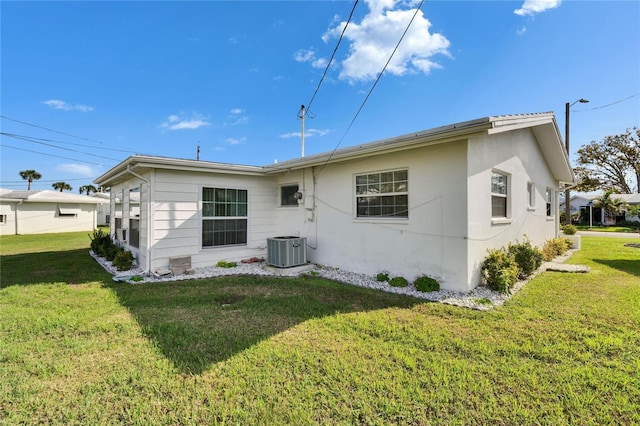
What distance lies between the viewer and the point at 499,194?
6.79 m

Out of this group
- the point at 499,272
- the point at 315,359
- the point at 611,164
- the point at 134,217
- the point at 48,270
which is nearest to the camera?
the point at 315,359

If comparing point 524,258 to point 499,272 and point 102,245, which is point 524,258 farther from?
point 102,245

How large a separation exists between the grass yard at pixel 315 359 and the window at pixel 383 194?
2.07 m

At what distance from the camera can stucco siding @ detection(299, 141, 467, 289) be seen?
17.8 ft

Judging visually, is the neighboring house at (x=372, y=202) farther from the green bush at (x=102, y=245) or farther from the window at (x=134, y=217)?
the green bush at (x=102, y=245)

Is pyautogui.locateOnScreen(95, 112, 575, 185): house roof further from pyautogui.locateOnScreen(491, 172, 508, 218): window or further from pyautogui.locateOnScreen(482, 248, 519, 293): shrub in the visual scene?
pyautogui.locateOnScreen(482, 248, 519, 293): shrub

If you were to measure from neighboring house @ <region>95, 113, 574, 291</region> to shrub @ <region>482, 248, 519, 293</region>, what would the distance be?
31 cm

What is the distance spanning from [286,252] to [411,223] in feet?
11.0

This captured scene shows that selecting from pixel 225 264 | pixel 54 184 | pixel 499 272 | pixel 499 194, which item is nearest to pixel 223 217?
pixel 225 264

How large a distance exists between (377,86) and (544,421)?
5659mm

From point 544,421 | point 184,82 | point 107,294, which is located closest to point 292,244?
point 107,294

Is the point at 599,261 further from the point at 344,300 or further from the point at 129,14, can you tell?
the point at 129,14

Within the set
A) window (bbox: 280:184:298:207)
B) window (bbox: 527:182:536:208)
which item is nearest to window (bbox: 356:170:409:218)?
window (bbox: 280:184:298:207)

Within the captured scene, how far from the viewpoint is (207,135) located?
2247 centimetres
